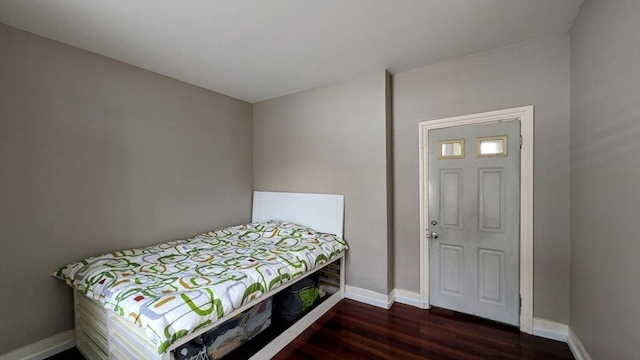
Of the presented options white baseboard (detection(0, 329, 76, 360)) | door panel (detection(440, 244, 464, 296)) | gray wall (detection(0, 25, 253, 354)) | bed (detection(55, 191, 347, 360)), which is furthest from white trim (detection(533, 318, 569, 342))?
Result: white baseboard (detection(0, 329, 76, 360))

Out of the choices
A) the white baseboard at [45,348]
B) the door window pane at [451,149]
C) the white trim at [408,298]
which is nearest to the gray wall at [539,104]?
the door window pane at [451,149]

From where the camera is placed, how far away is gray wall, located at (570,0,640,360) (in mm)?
1204

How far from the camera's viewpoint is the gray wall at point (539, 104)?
2.06 meters

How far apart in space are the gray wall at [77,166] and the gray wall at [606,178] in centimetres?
362

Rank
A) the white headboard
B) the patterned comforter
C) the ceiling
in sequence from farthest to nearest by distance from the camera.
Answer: the white headboard, the ceiling, the patterned comforter

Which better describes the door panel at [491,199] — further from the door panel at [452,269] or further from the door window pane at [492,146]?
the door panel at [452,269]

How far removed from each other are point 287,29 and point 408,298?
292cm

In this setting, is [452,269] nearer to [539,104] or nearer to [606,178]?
[606,178]

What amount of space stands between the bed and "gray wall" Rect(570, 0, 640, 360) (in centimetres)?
196

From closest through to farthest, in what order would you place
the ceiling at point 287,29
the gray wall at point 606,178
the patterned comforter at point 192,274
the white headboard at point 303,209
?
the gray wall at point 606,178 < the patterned comforter at point 192,274 < the ceiling at point 287,29 < the white headboard at point 303,209

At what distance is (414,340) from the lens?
2141mm

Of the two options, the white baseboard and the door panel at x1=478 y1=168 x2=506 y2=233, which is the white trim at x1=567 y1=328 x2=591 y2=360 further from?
the white baseboard

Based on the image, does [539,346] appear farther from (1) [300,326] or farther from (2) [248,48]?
(2) [248,48]

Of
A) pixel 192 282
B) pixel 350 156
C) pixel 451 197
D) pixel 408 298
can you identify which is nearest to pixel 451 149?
pixel 451 197
